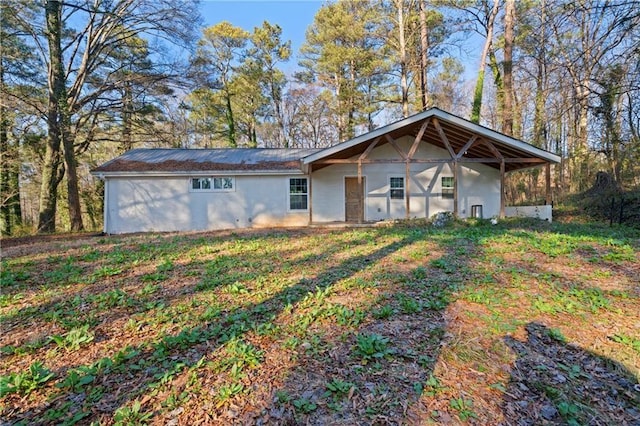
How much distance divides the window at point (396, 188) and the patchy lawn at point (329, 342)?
7.82 meters

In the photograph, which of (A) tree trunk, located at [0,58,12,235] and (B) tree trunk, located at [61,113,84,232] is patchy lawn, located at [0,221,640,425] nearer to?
(B) tree trunk, located at [61,113,84,232]

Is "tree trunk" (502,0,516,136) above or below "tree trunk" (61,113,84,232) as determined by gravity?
above

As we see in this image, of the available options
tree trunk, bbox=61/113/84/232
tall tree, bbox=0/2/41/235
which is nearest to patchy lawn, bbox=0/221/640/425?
tall tree, bbox=0/2/41/235

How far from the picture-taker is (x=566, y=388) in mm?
2457

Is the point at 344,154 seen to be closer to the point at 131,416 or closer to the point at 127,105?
the point at 127,105

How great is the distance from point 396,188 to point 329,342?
1086 centimetres

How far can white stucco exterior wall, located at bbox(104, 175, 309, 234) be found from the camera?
12.0 m

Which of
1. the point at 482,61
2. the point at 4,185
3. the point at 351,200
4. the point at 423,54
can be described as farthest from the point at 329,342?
the point at 482,61

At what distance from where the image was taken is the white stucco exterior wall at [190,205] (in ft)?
39.4

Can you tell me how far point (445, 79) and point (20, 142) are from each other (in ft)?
74.8

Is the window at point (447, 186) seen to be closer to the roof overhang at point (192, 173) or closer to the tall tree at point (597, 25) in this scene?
the tall tree at point (597, 25)

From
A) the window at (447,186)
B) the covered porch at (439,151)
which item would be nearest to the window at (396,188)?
the covered porch at (439,151)

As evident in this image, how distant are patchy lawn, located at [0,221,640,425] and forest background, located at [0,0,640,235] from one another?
5574mm

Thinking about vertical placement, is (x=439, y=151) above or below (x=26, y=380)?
above
